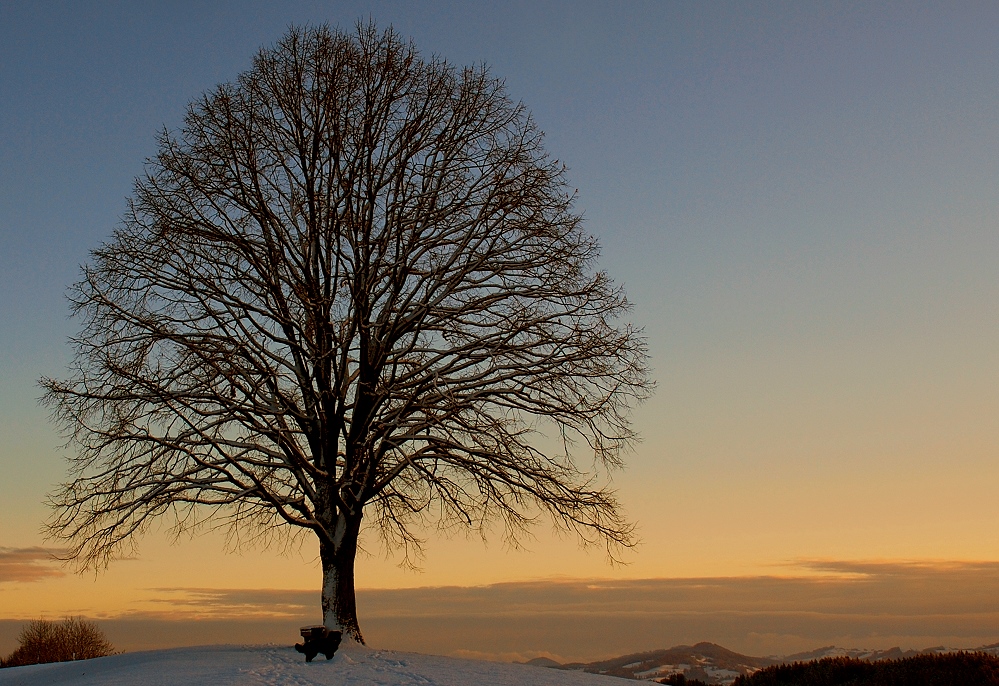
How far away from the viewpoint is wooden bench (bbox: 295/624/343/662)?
14.9 m

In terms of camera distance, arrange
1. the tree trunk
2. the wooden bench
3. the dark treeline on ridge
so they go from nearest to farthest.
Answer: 1. the wooden bench
2. the dark treeline on ridge
3. the tree trunk

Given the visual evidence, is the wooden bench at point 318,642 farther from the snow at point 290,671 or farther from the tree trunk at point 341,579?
the tree trunk at point 341,579

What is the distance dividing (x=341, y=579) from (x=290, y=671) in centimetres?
288

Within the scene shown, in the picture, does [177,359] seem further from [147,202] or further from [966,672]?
[966,672]

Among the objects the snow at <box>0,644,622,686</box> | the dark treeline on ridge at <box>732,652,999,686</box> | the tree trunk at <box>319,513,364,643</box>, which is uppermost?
the tree trunk at <box>319,513,364,643</box>

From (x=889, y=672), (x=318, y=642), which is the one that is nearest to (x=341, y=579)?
(x=318, y=642)

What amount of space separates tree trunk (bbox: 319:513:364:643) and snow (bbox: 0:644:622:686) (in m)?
0.68

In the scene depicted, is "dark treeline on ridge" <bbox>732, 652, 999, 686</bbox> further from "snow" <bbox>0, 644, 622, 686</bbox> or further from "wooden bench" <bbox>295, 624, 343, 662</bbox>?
"wooden bench" <bbox>295, 624, 343, 662</bbox>

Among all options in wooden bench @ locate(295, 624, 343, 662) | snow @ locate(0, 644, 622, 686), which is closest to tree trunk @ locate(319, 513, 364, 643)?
snow @ locate(0, 644, 622, 686)

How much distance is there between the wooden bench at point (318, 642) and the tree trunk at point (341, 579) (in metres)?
1.31

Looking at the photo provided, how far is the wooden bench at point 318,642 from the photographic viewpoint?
48.9ft

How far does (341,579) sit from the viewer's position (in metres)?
16.7

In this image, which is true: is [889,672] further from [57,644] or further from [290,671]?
[57,644]

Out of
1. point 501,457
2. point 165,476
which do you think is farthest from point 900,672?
point 165,476
